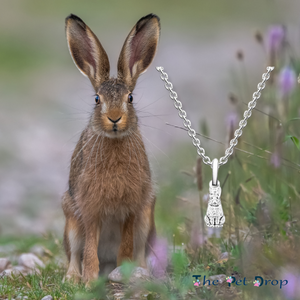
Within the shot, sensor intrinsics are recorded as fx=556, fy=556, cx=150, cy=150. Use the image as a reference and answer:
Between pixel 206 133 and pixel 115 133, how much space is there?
720 millimetres

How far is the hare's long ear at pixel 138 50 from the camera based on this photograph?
3.99m

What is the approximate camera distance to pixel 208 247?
172 inches

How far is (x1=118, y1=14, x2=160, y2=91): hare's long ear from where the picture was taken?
3.99 meters

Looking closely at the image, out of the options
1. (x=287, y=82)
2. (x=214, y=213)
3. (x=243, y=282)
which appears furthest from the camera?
(x=287, y=82)

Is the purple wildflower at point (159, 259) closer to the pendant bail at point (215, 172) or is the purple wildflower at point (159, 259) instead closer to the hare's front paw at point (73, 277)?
the hare's front paw at point (73, 277)

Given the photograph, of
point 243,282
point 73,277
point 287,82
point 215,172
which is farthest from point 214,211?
point 73,277

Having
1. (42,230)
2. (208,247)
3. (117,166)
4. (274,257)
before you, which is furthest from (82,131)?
(42,230)

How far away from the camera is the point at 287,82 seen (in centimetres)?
390

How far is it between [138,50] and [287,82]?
43.5 inches

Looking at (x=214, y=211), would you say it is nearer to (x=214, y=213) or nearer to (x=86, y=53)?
(x=214, y=213)

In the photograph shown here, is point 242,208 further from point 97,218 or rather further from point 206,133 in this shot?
point 97,218

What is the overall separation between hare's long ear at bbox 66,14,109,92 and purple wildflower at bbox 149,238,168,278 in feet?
4.35

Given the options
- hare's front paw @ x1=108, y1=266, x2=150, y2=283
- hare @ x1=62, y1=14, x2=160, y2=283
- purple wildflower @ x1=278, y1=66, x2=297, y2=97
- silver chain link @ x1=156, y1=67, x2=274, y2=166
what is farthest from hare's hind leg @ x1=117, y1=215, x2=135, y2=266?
purple wildflower @ x1=278, y1=66, x2=297, y2=97

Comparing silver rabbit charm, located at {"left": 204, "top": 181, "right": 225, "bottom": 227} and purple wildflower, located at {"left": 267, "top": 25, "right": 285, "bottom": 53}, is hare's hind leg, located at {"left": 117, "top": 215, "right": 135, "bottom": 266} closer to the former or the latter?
silver rabbit charm, located at {"left": 204, "top": 181, "right": 225, "bottom": 227}
